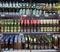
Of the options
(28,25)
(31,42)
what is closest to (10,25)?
(28,25)

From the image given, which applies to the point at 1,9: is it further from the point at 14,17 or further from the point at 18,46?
the point at 18,46

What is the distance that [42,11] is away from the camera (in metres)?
3.30

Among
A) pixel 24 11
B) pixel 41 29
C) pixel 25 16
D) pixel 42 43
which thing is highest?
pixel 24 11

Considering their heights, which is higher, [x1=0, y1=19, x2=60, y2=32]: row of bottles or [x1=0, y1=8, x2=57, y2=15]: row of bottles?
[x1=0, y1=8, x2=57, y2=15]: row of bottles

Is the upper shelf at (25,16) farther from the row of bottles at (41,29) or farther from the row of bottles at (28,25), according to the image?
the row of bottles at (41,29)

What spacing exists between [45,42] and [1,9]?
1.18 metres

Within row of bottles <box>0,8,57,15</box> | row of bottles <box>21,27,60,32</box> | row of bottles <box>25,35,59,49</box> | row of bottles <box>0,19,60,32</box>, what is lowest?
row of bottles <box>25,35,59,49</box>

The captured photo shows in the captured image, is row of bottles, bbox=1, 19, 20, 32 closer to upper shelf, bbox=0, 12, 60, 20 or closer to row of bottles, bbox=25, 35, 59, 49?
upper shelf, bbox=0, 12, 60, 20

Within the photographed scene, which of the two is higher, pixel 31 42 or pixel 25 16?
pixel 25 16

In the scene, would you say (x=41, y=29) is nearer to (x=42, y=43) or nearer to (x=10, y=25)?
(x=42, y=43)

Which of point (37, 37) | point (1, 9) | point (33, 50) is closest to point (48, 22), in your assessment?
point (37, 37)

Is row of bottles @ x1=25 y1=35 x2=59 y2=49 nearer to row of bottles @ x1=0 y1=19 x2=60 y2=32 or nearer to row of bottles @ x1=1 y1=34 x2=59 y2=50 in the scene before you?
row of bottles @ x1=1 y1=34 x2=59 y2=50

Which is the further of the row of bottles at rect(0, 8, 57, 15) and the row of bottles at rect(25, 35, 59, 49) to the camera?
the row of bottles at rect(25, 35, 59, 49)

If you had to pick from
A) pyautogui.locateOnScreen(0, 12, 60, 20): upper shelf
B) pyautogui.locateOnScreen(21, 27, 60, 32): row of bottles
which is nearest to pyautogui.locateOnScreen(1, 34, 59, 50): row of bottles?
pyautogui.locateOnScreen(21, 27, 60, 32): row of bottles
